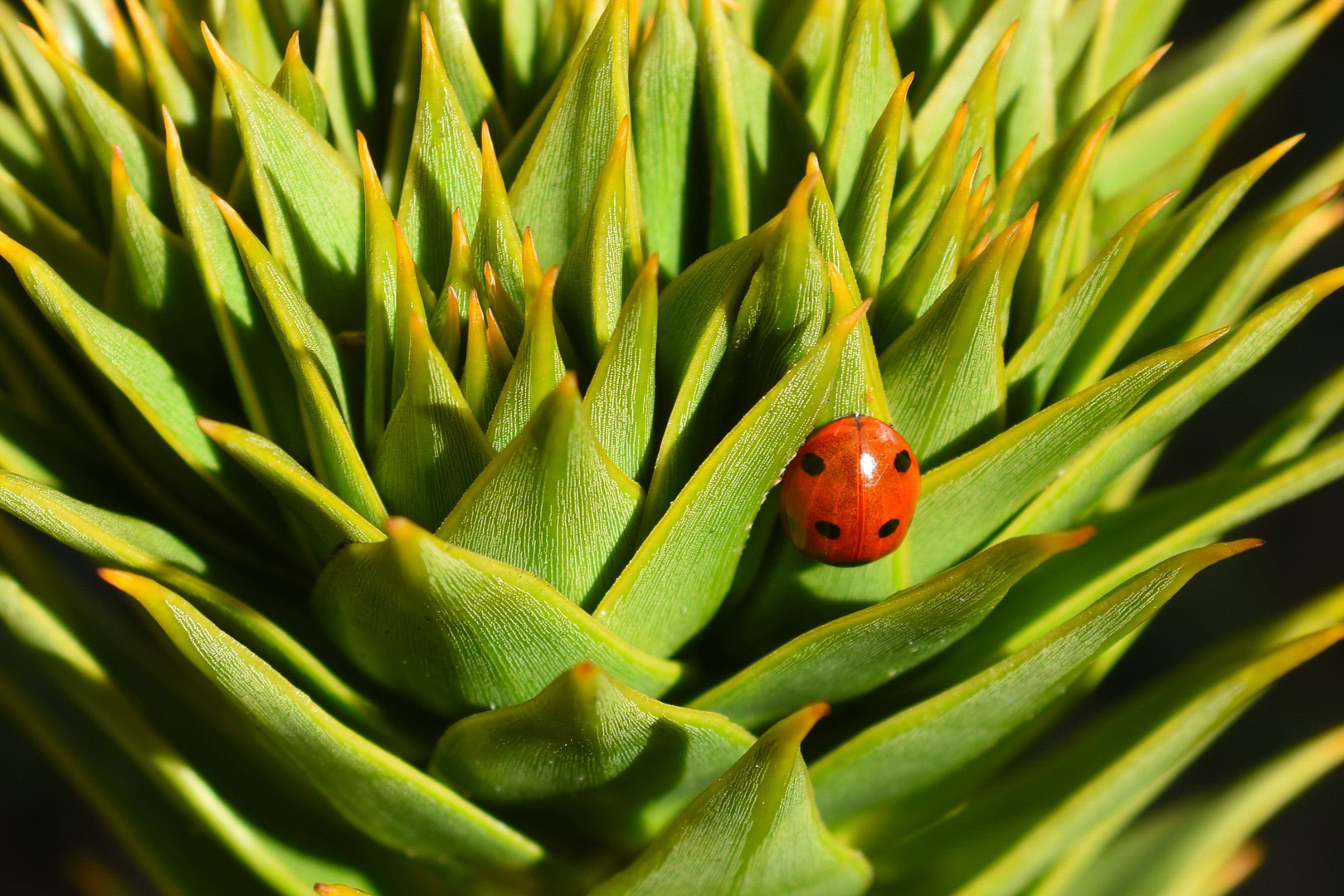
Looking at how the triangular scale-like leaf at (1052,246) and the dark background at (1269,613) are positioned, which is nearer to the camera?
the triangular scale-like leaf at (1052,246)

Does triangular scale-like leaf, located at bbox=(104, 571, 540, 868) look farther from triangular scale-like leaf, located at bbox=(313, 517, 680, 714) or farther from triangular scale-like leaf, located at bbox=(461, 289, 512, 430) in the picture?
triangular scale-like leaf, located at bbox=(461, 289, 512, 430)

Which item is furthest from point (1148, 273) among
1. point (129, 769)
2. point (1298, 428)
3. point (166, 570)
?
point (129, 769)

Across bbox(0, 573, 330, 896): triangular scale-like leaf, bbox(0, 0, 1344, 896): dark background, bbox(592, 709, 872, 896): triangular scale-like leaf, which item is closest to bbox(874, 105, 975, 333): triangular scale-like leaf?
bbox(592, 709, 872, 896): triangular scale-like leaf

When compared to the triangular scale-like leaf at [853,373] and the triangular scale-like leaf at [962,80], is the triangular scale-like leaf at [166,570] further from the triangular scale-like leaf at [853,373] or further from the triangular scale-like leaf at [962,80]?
the triangular scale-like leaf at [962,80]

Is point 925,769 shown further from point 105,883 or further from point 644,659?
point 105,883

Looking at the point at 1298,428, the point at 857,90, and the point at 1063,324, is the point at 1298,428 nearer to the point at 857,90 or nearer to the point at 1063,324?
the point at 1063,324

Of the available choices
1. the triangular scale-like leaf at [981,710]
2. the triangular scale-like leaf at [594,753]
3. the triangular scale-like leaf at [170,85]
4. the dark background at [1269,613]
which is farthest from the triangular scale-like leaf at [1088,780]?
the dark background at [1269,613]

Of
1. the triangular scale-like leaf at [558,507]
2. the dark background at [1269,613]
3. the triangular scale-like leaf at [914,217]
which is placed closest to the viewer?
the triangular scale-like leaf at [558,507]
